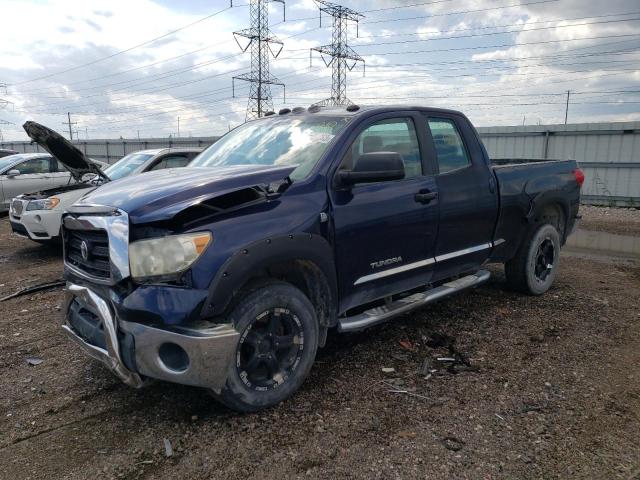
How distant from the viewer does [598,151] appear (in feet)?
50.4

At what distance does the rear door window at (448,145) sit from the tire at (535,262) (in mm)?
1402

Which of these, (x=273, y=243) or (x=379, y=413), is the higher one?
(x=273, y=243)

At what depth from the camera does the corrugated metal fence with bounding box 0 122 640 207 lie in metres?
14.7

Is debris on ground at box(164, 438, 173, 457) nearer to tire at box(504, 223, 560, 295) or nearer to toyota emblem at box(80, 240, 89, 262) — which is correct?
toyota emblem at box(80, 240, 89, 262)

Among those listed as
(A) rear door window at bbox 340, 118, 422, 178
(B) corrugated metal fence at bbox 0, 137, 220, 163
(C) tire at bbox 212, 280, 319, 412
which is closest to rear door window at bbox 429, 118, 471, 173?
(A) rear door window at bbox 340, 118, 422, 178

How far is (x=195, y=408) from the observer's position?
3.36 metres

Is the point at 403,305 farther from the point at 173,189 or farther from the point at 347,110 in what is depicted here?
the point at 173,189

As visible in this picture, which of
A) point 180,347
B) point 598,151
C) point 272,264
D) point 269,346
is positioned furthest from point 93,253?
point 598,151

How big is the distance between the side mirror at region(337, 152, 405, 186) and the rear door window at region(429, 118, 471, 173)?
106cm

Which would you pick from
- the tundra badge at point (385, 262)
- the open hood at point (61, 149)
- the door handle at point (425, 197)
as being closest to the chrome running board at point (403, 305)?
the tundra badge at point (385, 262)

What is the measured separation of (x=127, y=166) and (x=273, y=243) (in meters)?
6.93

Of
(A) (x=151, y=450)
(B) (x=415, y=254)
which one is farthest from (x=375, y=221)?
(A) (x=151, y=450)

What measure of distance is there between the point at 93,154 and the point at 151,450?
1325 inches

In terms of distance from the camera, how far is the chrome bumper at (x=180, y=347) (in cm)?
280
